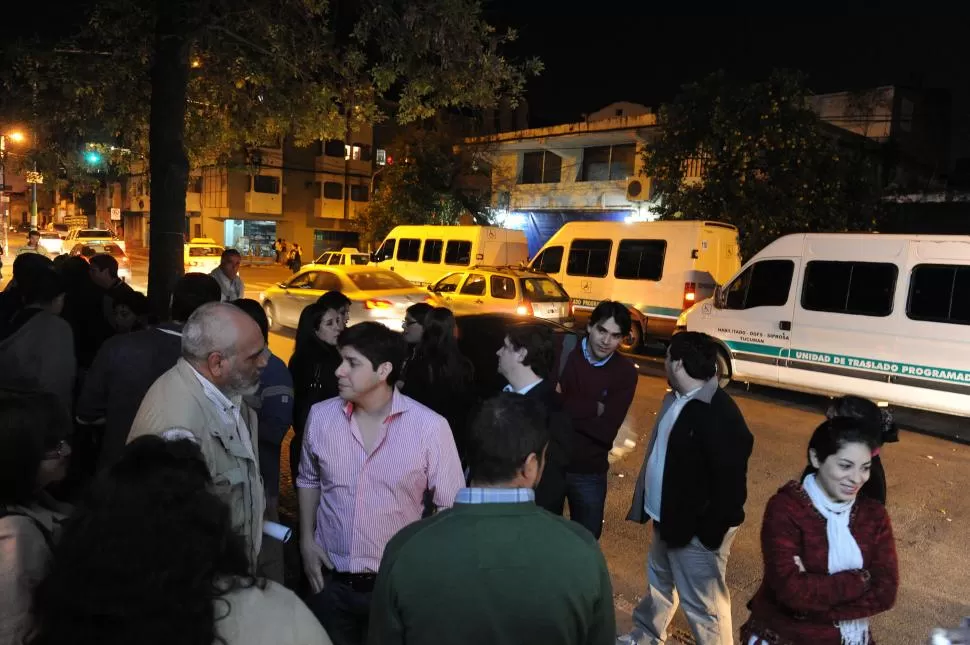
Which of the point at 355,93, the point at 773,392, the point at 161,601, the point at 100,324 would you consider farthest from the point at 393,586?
the point at 773,392

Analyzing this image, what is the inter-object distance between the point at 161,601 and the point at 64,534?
29 centimetres

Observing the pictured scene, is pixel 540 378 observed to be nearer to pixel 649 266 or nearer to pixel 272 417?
pixel 272 417

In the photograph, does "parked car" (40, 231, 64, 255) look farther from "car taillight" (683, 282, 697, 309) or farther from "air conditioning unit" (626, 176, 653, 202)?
"car taillight" (683, 282, 697, 309)

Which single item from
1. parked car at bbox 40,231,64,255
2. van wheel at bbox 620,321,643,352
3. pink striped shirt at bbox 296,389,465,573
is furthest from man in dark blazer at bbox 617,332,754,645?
parked car at bbox 40,231,64,255

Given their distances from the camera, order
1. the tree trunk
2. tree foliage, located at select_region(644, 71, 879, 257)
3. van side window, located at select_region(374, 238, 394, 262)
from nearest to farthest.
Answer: the tree trunk < tree foliage, located at select_region(644, 71, 879, 257) < van side window, located at select_region(374, 238, 394, 262)

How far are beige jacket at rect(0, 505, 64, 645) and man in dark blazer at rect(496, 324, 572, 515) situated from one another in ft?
7.14

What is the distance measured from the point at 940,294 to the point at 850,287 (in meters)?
1.10

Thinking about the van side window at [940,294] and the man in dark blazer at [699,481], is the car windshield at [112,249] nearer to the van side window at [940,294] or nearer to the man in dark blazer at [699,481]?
the van side window at [940,294]

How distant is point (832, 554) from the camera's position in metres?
2.47

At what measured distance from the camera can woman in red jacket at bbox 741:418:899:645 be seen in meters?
2.42

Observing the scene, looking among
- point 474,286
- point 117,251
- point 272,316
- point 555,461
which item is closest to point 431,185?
point 117,251

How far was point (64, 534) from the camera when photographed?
4.53 ft

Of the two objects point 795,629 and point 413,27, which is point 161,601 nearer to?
point 795,629

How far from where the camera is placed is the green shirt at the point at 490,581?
169cm
